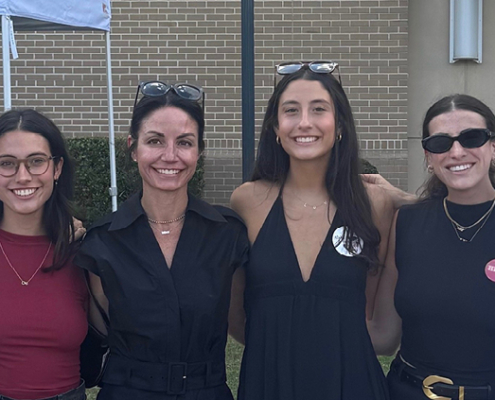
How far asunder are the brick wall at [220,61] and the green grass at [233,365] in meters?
3.91

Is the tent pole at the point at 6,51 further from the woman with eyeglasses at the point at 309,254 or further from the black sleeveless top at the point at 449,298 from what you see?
the black sleeveless top at the point at 449,298

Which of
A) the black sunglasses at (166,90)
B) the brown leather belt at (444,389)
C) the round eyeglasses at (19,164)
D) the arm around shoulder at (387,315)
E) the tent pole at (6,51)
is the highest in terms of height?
the tent pole at (6,51)

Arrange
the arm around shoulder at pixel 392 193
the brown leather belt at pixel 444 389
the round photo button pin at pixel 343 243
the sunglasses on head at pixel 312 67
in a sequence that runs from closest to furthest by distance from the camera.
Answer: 1. the brown leather belt at pixel 444 389
2. the round photo button pin at pixel 343 243
3. the sunglasses on head at pixel 312 67
4. the arm around shoulder at pixel 392 193

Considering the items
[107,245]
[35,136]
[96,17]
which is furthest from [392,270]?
[96,17]

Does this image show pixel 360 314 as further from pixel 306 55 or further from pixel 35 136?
pixel 306 55

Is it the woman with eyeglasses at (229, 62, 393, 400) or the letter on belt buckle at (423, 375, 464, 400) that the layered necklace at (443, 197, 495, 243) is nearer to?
the woman with eyeglasses at (229, 62, 393, 400)

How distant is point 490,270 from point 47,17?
194 inches

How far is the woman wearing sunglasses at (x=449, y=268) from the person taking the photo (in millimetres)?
2766

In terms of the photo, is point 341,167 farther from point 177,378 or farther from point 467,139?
point 177,378

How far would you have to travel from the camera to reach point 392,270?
3.17 m

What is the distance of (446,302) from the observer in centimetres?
279

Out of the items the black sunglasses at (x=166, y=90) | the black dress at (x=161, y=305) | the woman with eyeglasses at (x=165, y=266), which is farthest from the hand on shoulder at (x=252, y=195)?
the black sunglasses at (x=166, y=90)

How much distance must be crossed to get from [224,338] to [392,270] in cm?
81

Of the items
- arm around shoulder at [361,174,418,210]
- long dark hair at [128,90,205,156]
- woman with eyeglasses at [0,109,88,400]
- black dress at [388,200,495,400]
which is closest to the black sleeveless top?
black dress at [388,200,495,400]
